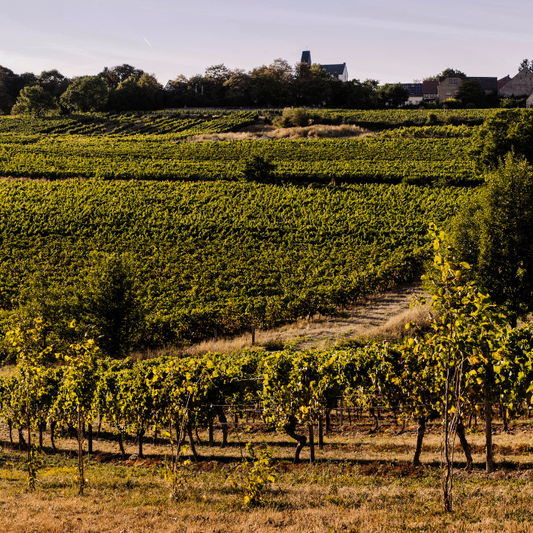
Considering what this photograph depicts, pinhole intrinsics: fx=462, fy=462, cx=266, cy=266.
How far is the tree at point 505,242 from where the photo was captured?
2020cm

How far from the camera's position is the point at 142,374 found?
1405 centimetres

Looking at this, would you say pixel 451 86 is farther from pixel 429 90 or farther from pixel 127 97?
pixel 127 97

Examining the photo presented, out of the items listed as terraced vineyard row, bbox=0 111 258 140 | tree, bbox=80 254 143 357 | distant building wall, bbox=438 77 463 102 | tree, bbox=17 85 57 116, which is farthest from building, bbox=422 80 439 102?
tree, bbox=80 254 143 357

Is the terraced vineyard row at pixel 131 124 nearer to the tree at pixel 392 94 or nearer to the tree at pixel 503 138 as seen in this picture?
the tree at pixel 392 94

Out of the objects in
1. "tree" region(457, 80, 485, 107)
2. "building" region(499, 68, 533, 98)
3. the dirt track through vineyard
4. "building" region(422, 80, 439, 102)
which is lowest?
the dirt track through vineyard

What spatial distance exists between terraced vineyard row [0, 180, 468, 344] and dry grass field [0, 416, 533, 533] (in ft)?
41.6

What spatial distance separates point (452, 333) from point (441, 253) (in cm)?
118

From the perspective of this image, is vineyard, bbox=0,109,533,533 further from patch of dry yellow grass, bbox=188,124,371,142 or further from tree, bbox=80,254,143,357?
patch of dry yellow grass, bbox=188,124,371,142

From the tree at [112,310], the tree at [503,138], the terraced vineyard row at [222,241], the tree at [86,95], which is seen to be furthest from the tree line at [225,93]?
the tree at [112,310]

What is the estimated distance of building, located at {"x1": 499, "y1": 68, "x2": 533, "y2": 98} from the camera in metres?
107

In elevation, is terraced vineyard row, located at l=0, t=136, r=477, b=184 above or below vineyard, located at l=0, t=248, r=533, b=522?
above

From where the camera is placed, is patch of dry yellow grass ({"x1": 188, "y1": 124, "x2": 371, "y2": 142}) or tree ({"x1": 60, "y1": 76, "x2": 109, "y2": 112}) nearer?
patch of dry yellow grass ({"x1": 188, "y1": 124, "x2": 371, "y2": 142})

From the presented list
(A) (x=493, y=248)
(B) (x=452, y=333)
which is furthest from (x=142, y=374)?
(A) (x=493, y=248)

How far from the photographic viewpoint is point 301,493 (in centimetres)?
930
